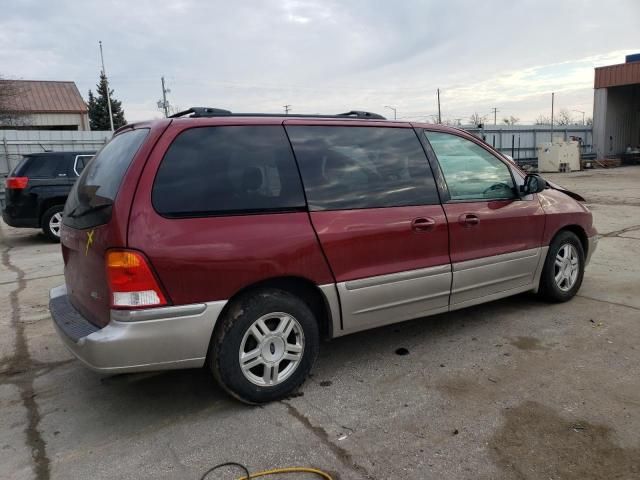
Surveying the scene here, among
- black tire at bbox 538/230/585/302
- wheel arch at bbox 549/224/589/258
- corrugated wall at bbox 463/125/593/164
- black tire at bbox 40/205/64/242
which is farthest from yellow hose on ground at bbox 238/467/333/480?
corrugated wall at bbox 463/125/593/164

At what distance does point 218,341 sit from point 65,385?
145cm

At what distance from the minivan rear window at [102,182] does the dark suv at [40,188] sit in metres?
6.75

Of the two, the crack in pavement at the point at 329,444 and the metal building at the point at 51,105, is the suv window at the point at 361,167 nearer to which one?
the crack in pavement at the point at 329,444

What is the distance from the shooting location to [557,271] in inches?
190

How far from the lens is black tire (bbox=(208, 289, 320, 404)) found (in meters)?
2.97

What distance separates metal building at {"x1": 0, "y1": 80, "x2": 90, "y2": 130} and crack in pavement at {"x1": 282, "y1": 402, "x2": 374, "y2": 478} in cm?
4277

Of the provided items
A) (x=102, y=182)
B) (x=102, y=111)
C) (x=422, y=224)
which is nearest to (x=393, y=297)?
(x=422, y=224)

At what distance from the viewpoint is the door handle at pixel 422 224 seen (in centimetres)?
364

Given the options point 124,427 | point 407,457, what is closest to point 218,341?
point 124,427

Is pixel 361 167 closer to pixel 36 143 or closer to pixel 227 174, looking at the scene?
pixel 227 174

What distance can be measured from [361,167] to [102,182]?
1681mm

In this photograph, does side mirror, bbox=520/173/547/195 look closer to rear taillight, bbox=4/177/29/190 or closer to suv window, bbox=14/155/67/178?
suv window, bbox=14/155/67/178

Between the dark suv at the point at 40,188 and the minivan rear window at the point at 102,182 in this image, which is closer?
the minivan rear window at the point at 102,182

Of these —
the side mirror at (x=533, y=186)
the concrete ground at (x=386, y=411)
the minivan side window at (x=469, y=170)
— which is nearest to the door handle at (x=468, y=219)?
the minivan side window at (x=469, y=170)
